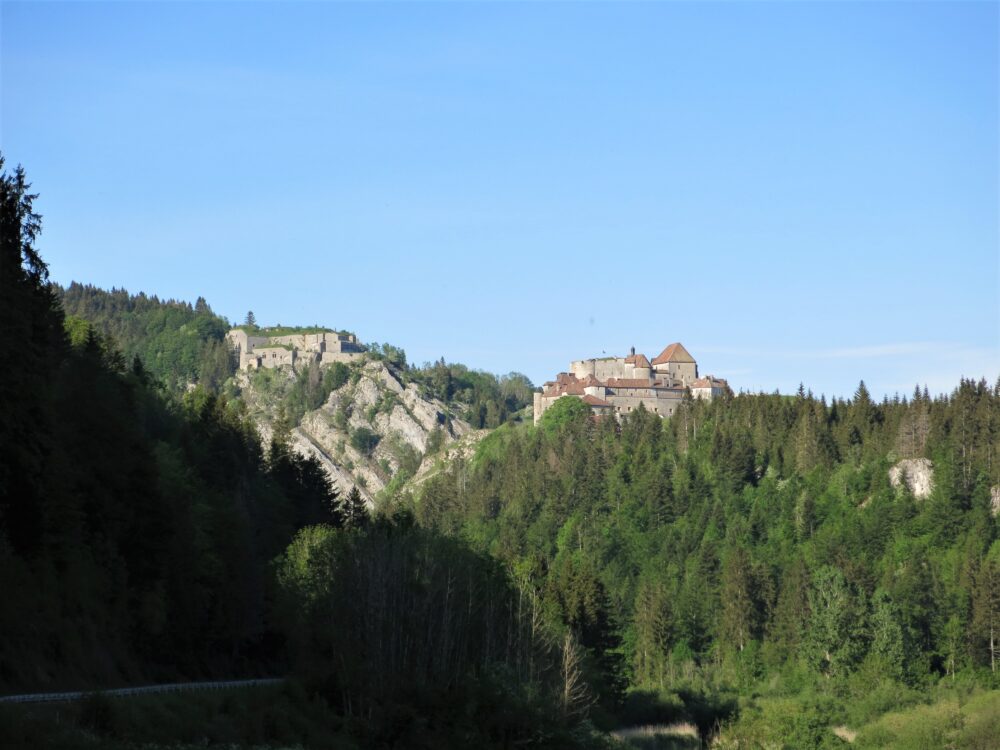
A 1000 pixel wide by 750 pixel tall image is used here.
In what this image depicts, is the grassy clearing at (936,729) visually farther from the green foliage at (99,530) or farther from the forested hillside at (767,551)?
the green foliage at (99,530)

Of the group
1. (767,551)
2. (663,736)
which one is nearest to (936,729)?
(663,736)

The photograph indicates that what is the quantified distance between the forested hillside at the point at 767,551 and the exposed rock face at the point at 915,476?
88 cm

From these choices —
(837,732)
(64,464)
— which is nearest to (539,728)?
(64,464)

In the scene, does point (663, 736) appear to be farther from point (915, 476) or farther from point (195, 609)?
point (915, 476)

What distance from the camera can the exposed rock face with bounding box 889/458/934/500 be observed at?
497 ft

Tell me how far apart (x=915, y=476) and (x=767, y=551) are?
56.6 feet

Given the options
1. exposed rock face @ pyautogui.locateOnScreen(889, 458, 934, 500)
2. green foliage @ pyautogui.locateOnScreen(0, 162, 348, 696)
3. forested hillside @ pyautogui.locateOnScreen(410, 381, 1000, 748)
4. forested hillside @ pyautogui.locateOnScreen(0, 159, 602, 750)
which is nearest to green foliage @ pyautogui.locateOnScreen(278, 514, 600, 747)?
forested hillside @ pyautogui.locateOnScreen(0, 159, 602, 750)

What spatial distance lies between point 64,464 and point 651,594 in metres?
88.4

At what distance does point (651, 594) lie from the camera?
13425 centimetres

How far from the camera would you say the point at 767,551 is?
500 feet

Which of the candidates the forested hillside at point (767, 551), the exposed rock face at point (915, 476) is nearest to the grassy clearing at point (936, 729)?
the forested hillside at point (767, 551)

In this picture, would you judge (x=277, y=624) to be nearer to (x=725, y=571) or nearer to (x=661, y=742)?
(x=661, y=742)

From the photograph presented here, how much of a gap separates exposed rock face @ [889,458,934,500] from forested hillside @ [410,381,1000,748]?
878mm

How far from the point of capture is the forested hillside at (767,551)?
97.8 meters
